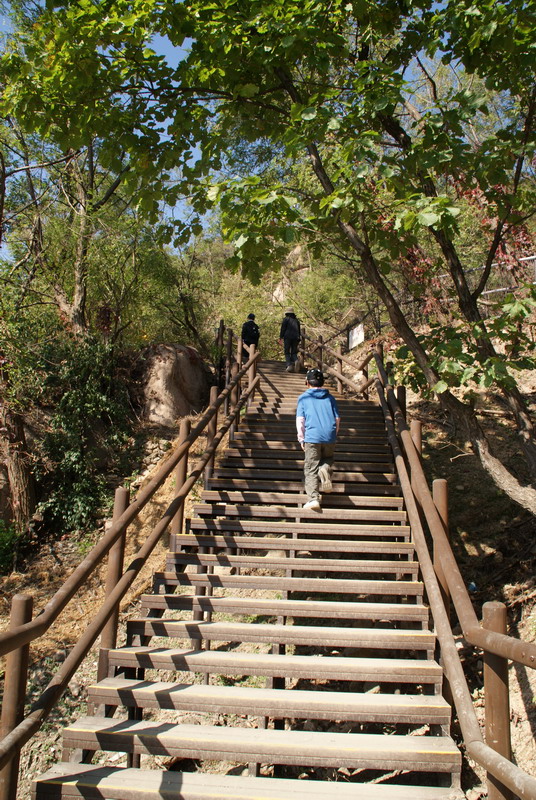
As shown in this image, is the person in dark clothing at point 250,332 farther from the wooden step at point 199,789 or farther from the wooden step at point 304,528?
the wooden step at point 199,789

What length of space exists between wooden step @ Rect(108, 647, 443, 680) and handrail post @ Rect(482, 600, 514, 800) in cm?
102

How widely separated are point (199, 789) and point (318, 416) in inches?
158

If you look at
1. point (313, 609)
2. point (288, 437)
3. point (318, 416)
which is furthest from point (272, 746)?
point (288, 437)

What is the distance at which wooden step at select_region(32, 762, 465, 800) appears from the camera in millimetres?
3057

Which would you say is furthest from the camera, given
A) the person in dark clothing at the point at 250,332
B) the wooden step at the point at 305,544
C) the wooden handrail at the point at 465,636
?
the person in dark clothing at the point at 250,332

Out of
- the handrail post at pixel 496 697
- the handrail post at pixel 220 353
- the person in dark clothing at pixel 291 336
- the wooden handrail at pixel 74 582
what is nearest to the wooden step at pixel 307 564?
the wooden handrail at pixel 74 582

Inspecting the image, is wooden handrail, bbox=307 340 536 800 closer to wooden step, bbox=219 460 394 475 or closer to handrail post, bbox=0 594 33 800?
wooden step, bbox=219 460 394 475

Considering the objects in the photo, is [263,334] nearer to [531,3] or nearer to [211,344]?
[211,344]

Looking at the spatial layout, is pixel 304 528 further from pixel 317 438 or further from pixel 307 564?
pixel 317 438

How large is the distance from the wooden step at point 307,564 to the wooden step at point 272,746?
179 centimetres

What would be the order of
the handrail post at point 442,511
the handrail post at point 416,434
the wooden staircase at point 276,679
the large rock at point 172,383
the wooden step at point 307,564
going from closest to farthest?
the wooden staircase at point 276,679, the handrail post at point 442,511, the wooden step at point 307,564, the handrail post at point 416,434, the large rock at point 172,383

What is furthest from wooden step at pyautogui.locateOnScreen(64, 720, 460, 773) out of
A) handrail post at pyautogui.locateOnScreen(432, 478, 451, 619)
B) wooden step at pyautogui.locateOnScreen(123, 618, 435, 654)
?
handrail post at pyautogui.locateOnScreen(432, 478, 451, 619)

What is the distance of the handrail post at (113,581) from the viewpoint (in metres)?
4.15

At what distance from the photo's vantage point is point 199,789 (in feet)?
10.2
